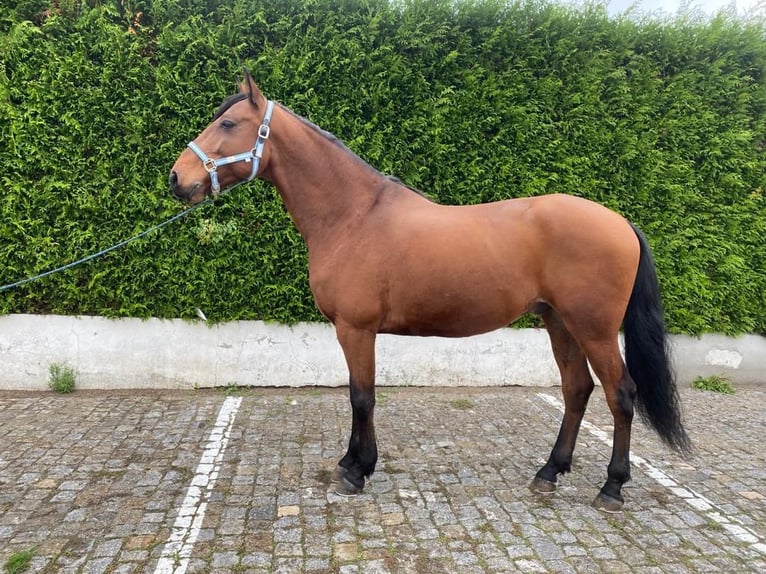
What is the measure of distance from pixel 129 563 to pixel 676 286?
611 centimetres

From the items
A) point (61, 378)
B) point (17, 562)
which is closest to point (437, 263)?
point (17, 562)

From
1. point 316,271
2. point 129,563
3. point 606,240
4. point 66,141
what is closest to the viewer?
point 129,563

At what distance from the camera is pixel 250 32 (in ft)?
16.6

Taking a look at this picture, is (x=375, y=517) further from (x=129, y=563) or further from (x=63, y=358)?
(x=63, y=358)

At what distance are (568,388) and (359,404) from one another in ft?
4.75

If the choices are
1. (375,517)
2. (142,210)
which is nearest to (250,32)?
(142,210)

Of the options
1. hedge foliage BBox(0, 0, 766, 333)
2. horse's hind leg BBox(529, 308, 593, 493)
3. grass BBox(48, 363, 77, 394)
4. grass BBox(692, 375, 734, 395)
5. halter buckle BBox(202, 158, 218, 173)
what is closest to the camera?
halter buckle BBox(202, 158, 218, 173)

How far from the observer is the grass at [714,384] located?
232 inches

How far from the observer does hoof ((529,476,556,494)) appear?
3.12 meters

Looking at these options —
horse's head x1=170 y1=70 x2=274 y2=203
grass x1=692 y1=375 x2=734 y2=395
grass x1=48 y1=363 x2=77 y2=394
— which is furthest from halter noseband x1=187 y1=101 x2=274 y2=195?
grass x1=692 y1=375 x2=734 y2=395

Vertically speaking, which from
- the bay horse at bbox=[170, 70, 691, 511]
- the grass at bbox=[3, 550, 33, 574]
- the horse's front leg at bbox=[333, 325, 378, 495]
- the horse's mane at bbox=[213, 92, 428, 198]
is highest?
the horse's mane at bbox=[213, 92, 428, 198]

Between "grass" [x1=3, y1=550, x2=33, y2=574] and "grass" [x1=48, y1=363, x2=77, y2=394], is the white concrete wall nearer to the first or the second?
"grass" [x1=48, y1=363, x2=77, y2=394]

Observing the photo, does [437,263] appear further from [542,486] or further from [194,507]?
[194,507]

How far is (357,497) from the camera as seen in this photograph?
118 inches
